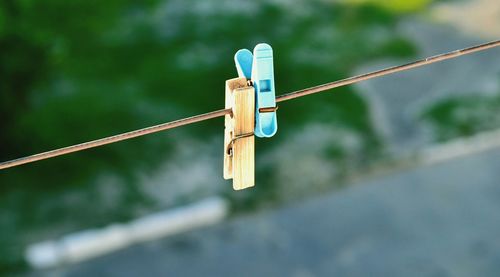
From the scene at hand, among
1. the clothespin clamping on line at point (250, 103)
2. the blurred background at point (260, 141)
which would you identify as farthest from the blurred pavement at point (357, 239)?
the clothespin clamping on line at point (250, 103)

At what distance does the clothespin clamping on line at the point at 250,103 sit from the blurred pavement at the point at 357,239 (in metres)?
3.95

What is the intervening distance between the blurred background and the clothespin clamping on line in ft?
13.0

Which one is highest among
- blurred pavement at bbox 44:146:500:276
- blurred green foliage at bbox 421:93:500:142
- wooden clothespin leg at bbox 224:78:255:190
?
blurred green foliage at bbox 421:93:500:142

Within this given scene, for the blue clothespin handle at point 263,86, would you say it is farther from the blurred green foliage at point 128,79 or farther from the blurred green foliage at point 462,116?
the blurred green foliage at point 462,116

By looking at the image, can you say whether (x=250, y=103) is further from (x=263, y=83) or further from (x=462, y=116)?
(x=462, y=116)

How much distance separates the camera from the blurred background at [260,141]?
22.9ft

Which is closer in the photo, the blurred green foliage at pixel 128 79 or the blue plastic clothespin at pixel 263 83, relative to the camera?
the blue plastic clothespin at pixel 263 83

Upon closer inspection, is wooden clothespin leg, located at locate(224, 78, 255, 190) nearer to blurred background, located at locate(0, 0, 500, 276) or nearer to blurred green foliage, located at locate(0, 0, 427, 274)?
blurred background, located at locate(0, 0, 500, 276)

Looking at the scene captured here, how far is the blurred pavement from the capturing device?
269 inches

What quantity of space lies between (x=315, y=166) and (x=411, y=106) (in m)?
1.65

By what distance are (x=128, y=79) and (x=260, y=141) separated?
5.94 feet

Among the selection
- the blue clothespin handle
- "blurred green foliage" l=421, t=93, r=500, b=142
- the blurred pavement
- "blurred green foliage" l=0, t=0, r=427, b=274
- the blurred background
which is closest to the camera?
the blue clothespin handle

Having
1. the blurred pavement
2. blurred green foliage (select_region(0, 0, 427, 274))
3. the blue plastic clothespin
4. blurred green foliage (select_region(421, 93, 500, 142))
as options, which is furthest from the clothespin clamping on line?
blurred green foliage (select_region(421, 93, 500, 142))

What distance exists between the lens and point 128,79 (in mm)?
8656
